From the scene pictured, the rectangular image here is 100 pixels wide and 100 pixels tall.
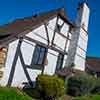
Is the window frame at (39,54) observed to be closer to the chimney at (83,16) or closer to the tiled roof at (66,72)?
the tiled roof at (66,72)

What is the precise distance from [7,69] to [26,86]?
8.63 ft

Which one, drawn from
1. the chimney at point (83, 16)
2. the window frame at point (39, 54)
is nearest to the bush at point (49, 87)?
the window frame at point (39, 54)

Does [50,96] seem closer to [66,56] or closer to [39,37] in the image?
[39,37]

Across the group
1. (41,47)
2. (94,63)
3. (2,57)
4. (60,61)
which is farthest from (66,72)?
(94,63)

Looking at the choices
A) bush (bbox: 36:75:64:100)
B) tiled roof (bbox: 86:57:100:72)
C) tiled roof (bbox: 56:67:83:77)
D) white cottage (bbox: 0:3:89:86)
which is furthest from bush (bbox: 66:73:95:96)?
tiled roof (bbox: 86:57:100:72)

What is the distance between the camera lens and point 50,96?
50.9ft

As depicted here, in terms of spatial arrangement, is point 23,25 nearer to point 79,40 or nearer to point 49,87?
point 79,40

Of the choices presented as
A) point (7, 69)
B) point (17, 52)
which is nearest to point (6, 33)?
point (17, 52)

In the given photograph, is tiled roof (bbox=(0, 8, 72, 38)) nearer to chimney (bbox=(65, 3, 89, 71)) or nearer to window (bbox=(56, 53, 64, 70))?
chimney (bbox=(65, 3, 89, 71))

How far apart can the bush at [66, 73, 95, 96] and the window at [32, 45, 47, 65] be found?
3.16 m

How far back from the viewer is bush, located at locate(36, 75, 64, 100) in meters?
15.2

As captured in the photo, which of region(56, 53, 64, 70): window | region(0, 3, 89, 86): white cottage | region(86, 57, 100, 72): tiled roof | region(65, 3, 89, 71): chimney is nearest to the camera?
region(0, 3, 89, 86): white cottage

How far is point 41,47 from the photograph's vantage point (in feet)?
63.7

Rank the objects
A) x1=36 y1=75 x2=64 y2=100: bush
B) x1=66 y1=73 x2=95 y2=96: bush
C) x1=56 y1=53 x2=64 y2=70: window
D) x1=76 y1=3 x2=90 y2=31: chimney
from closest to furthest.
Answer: x1=36 y1=75 x2=64 y2=100: bush < x1=66 y1=73 x2=95 y2=96: bush < x1=56 y1=53 x2=64 y2=70: window < x1=76 y1=3 x2=90 y2=31: chimney
